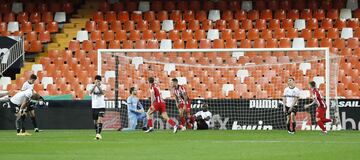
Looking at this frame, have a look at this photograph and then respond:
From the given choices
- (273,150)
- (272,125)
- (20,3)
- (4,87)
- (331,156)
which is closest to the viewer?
(331,156)

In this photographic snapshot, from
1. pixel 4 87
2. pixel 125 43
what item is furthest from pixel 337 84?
pixel 4 87

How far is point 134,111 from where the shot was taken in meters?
32.4

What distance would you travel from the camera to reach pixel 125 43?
3769cm

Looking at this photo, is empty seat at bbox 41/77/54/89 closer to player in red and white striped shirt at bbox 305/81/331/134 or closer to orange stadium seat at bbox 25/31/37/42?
orange stadium seat at bbox 25/31/37/42

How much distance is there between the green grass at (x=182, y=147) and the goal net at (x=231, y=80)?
580cm

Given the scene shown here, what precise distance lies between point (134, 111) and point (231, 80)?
12.9 ft

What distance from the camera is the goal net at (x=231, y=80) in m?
32.8

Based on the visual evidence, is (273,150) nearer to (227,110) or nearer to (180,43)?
(227,110)

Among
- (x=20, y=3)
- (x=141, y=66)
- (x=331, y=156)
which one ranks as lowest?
(x=331, y=156)

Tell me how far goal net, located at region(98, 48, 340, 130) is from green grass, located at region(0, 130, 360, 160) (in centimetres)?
580

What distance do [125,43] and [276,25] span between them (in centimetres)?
620

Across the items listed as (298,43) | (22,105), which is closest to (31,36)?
(22,105)

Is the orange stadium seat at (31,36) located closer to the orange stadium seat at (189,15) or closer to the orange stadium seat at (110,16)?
the orange stadium seat at (110,16)

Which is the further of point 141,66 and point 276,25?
point 276,25
